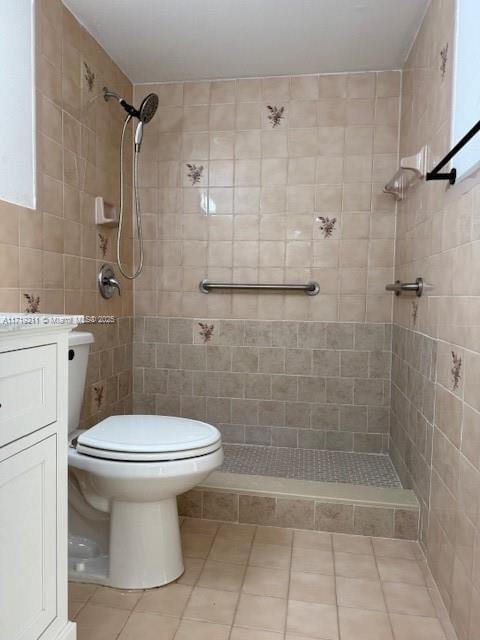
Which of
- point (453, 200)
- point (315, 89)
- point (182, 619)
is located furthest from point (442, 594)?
point (315, 89)

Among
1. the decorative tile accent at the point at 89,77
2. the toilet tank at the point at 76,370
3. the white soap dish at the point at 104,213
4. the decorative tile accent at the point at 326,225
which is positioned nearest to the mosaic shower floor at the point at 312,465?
the toilet tank at the point at 76,370

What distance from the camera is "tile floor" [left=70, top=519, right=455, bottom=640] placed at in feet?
4.33

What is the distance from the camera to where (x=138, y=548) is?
4.92 ft

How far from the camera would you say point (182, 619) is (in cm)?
136

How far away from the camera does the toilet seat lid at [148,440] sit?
1.38m

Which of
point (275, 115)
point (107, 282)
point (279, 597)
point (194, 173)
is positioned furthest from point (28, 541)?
point (275, 115)

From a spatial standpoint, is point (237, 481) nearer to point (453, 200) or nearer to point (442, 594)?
point (442, 594)

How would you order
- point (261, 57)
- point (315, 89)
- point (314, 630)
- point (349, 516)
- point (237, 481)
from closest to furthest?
point (314, 630) < point (349, 516) < point (237, 481) < point (261, 57) < point (315, 89)

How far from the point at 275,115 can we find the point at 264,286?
35.4 inches

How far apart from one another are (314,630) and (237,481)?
73 centimetres

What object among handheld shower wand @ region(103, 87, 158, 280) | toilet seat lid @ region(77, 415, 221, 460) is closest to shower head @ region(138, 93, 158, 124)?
handheld shower wand @ region(103, 87, 158, 280)

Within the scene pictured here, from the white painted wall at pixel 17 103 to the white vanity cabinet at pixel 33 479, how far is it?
0.80 meters

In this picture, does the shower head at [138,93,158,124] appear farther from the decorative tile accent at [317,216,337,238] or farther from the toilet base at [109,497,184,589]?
the toilet base at [109,497,184,589]

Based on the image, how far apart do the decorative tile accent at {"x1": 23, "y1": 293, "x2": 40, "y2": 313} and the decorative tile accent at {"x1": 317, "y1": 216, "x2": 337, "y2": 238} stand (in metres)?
1.44
